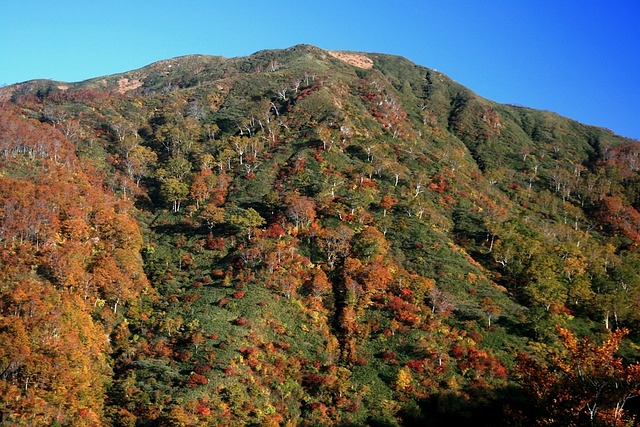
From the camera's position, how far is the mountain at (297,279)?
60.2 meters

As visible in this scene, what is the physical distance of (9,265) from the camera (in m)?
69.6

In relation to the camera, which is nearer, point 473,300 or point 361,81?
point 473,300

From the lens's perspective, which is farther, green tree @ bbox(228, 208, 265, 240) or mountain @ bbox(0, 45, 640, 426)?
green tree @ bbox(228, 208, 265, 240)

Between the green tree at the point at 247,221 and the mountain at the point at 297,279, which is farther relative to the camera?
the green tree at the point at 247,221

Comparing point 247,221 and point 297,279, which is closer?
point 297,279

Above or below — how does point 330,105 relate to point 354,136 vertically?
above

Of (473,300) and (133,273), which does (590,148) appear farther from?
(133,273)

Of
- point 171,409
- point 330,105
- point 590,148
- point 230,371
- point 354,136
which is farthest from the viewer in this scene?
point 590,148

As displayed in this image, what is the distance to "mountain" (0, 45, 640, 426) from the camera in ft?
198

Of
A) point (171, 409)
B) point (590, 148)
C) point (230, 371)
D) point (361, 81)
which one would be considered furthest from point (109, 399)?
point (590, 148)

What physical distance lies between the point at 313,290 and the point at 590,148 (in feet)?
488

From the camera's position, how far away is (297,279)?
85.6m

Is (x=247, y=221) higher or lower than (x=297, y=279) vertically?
higher

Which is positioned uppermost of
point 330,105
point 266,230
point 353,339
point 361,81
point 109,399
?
point 361,81
